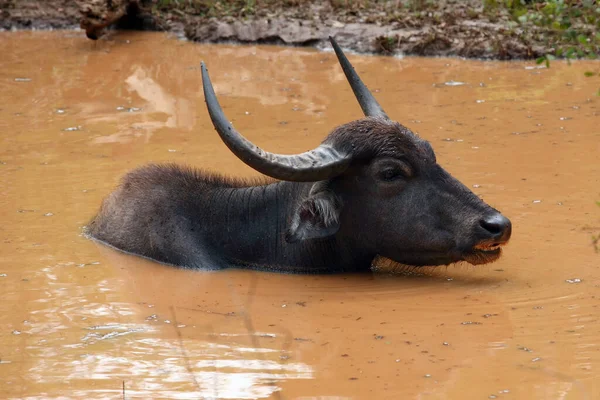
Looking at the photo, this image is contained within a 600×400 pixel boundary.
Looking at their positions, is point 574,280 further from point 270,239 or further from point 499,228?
point 270,239

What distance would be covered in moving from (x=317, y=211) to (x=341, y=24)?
8.55 meters

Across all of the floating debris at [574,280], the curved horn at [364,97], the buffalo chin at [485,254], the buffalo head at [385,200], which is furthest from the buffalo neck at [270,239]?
the floating debris at [574,280]

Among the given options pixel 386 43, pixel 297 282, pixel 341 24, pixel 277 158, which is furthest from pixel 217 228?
pixel 341 24

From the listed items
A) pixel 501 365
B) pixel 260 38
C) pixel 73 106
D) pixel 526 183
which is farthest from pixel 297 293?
pixel 260 38

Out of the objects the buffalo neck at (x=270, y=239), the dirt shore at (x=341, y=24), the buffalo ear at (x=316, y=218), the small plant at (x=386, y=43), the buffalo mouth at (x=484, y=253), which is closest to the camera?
the buffalo mouth at (x=484, y=253)

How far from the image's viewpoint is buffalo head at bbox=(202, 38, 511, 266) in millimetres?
6297

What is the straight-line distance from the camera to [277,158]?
6.29 metres

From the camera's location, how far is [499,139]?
9578 mm

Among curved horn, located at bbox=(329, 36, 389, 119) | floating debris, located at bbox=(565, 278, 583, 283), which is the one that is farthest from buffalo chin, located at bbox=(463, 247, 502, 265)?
curved horn, located at bbox=(329, 36, 389, 119)

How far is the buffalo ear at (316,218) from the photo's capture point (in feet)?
20.9

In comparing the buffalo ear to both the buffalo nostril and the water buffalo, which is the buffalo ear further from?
the buffalo nostril

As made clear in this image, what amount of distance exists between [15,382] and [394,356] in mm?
1863

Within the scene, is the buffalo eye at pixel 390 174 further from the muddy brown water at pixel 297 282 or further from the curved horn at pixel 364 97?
the curved horn at pixel 364 97

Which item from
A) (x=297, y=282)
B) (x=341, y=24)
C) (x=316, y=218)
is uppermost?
(x=316, y=218)
